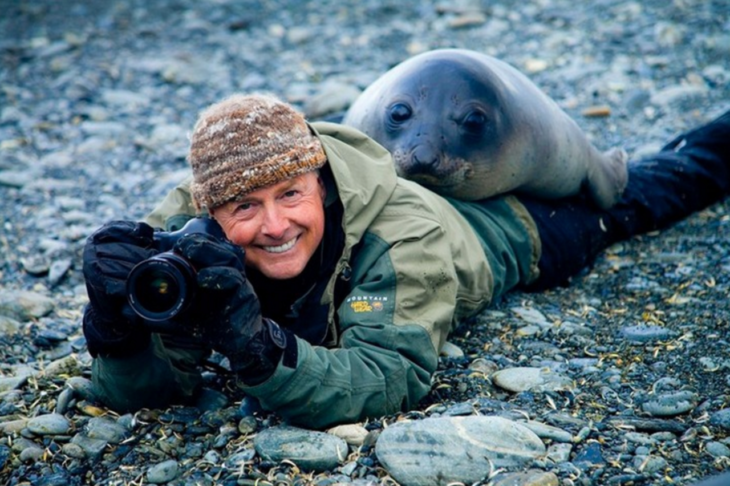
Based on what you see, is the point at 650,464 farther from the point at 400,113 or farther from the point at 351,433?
the point at 400,113

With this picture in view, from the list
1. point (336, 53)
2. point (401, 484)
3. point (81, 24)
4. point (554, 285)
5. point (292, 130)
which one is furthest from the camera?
point (81, 24)

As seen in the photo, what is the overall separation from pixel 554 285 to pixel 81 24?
7583 millimetres

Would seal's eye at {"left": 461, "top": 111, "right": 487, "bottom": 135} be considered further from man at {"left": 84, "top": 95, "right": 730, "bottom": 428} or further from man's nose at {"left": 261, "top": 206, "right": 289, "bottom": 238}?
man's nose at {"left": 261, "top": 206, "right": 289, "bottom": 238}

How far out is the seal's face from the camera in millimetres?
4480

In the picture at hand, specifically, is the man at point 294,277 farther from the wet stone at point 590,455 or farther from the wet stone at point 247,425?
the wet stone at point 590,455

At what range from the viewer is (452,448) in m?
3.06

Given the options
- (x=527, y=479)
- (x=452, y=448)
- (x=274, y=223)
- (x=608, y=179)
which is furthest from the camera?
(x=608, y=179)

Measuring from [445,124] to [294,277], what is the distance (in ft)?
4.11

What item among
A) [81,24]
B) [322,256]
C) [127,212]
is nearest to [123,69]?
[81,24]

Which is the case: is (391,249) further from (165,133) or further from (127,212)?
(165,133)

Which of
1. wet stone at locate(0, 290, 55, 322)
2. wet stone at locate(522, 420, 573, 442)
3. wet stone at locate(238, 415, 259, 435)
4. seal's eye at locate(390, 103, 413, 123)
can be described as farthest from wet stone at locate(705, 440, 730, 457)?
wet stone at locate(0, 290, 55, 322)

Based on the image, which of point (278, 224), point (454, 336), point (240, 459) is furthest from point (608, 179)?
point (240, 459)

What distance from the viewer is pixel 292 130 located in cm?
357

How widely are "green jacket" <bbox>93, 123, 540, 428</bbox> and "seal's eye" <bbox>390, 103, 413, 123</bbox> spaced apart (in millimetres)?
609
